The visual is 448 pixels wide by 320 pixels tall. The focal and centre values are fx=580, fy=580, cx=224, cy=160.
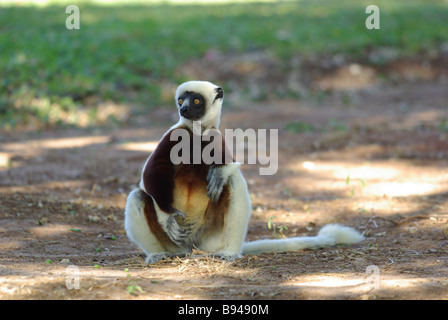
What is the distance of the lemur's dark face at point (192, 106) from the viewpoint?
4.70 metres

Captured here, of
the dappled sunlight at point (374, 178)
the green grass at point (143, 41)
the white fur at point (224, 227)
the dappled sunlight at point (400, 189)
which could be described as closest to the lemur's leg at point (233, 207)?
the white fur at point (224, 227)

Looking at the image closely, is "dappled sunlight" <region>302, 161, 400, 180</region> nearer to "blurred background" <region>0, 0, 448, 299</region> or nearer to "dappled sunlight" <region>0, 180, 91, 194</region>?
"blurred background" <region>0, 0, 448, 299</region>

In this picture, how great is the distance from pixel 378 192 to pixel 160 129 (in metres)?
5.16

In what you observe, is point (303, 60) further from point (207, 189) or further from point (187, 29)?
point (207, 189)

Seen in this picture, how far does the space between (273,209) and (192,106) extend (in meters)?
2.35

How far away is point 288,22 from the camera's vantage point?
17594 mm

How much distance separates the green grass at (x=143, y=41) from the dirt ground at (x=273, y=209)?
114 centimetres

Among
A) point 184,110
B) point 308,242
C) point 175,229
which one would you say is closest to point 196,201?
point 175,229

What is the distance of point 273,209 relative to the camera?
263 inches

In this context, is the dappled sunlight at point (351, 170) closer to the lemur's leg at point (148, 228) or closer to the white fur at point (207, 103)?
the white fur at point (207, 103)

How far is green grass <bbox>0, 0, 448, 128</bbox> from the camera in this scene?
11883 millimetres

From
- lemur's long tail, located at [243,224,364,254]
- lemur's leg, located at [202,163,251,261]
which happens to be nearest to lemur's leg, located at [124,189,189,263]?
lemur's leg, located at [202,163,251,261]

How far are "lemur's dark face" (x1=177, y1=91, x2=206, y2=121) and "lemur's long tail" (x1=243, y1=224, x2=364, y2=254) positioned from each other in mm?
1174

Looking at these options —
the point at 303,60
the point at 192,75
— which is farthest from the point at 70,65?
the point at 303,60
